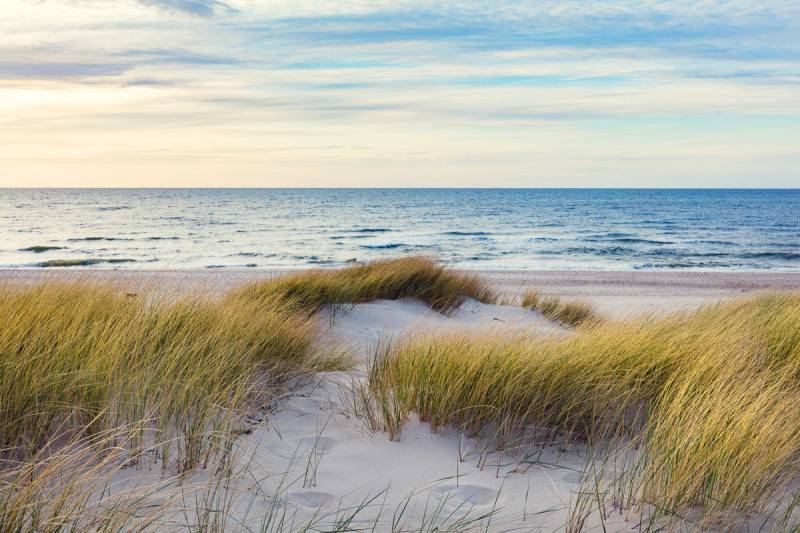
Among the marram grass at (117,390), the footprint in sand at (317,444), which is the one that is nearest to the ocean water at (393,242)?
the marram grass at (117,390)

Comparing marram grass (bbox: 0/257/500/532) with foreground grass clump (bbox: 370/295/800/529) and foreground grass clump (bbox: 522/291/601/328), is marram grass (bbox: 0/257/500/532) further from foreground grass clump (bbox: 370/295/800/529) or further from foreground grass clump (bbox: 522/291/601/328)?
foreground grass clump (bbox: 522/291/601/328)

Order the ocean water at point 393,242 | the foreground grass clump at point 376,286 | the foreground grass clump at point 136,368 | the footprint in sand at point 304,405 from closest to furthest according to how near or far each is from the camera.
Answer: the foreground grass clump at point 136,368 → the footprint in sand at point 304,405 → the foreground grass clump at point 376,286 → the ocean water at point 393,242

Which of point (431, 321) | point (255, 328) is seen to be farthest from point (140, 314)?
point (431, 321)

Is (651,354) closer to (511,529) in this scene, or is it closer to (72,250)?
(511,529)

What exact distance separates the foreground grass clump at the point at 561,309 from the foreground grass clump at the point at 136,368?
19.8 feet

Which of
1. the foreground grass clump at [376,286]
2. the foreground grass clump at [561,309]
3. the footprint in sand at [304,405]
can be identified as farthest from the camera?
the foreground grass clump at [561,309]

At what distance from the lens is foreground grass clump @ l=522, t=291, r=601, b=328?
1044 cm

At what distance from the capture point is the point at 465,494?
9.87 feet

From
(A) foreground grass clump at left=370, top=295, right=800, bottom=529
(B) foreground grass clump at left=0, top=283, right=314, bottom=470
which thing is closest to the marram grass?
(B) foreground grass clump at left=0, top=283, right=314, bottom=470

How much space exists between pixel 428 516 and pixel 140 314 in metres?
3.15

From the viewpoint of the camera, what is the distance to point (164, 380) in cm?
358

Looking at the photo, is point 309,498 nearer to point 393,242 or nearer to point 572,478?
point 572,478

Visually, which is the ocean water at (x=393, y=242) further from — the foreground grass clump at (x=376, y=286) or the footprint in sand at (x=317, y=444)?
the footprint in sand at (x=317, y=444)

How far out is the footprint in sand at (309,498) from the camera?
2854 millimetres
